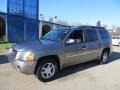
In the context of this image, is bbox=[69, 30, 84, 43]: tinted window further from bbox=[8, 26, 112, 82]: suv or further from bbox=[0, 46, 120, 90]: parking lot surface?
bbox=[0, 46, 120, 90]: parking lot surface

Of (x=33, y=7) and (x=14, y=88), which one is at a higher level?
(x=33, y=7)

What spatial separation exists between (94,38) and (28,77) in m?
3.48

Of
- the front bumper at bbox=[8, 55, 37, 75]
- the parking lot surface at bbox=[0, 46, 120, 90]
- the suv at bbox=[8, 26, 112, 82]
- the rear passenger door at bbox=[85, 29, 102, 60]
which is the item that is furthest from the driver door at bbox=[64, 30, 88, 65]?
the front bumper at bbox=[8, 55, 37, 75]

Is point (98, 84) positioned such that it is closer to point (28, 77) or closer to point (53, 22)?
point (28, 77)

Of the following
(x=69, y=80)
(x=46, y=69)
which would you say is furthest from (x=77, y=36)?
(x=46, y=69)

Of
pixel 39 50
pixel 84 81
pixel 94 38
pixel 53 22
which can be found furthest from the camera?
pixel 53 22

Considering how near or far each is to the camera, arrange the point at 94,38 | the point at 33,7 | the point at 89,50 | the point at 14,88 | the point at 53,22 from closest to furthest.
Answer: the point at 14,88, the point at 89,50, the point at 94,38, the point at 33,7, the point at 53,22

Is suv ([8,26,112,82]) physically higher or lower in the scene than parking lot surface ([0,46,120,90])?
higher

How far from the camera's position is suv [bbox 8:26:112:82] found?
5691 mm

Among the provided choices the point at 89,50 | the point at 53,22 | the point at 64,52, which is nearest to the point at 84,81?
the point at 64,52

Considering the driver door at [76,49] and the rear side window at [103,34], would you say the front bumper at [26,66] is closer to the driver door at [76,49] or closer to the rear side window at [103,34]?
the driver door at [76,49]

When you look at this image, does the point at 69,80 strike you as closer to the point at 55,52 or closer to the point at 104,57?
the point at 55,52

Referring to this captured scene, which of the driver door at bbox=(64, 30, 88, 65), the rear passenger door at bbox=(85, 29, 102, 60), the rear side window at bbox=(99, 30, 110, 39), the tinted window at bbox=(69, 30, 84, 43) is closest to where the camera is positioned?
the driver door at bbox=(64, 30, 88, 65)

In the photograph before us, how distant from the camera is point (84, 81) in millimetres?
6277
